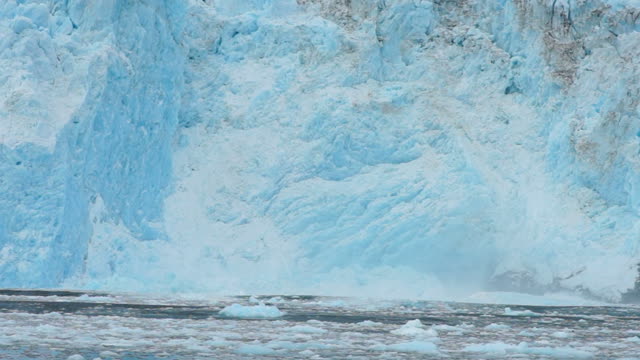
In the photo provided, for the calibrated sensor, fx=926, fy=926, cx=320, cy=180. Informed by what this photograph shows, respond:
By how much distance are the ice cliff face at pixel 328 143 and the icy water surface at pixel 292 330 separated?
9.22ft

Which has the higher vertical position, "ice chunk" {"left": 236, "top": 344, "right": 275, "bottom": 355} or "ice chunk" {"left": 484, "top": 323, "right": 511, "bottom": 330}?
"ice chunk" {"left": 484, "top": 323, "right": 511, "bottom": 330}

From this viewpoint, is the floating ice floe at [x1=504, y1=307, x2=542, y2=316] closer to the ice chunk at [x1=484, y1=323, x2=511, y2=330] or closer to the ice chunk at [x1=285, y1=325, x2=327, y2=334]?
the ice chunk at [x1=484, y1=323, x2=511, y2=330]

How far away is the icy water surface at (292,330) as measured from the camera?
7812 millimetres

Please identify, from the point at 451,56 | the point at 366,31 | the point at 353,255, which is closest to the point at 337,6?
the point at 366,31

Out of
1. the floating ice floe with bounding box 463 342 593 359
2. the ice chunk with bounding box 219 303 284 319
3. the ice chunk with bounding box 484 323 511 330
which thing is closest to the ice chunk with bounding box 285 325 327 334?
the floating ice floe with bounding box 463 342 593 359

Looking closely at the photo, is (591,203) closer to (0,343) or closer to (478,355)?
(478,355)

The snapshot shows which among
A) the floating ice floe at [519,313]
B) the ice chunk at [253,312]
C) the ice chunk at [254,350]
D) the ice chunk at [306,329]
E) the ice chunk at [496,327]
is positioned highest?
the floating ice floe at [519,313]

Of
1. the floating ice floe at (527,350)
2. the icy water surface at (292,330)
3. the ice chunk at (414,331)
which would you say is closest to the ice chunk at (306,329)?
the icy water surface at (292,330)

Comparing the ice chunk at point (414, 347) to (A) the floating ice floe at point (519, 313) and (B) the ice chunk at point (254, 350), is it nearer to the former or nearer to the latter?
(B) the ice chunk at point (254, 350)

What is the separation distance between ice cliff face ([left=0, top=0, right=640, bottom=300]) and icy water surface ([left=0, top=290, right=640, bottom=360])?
2810 mm

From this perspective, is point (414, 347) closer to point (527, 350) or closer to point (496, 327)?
point (527, 350)

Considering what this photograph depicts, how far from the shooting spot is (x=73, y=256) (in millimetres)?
16562

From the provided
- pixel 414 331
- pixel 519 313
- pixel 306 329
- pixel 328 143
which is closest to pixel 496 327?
pixel 414 331

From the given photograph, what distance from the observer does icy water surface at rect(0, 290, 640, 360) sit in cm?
781
